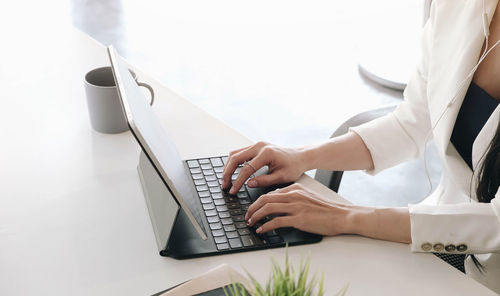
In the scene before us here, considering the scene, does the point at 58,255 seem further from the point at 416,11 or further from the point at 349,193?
the point at 416,11

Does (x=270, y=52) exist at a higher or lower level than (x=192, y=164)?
lower

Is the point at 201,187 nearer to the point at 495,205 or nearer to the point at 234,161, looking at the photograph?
the point at 234,161

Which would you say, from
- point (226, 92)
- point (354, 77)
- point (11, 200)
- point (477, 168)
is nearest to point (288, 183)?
point (477, 168)

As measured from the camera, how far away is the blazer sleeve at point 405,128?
1359mm

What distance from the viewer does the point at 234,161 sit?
1163mm

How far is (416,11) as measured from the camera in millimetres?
4574

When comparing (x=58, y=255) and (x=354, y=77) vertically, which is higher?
(x=58, y=255)

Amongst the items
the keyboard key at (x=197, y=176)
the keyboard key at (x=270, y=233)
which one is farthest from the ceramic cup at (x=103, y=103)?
the keyboard key at (x=270, y=233)

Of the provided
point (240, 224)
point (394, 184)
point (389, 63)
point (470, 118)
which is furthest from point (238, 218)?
point (389, 63)

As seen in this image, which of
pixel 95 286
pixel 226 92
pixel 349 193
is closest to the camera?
pixel 95 286

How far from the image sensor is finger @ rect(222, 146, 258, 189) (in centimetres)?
114

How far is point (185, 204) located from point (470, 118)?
68 centimetres

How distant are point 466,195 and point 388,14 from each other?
11.3 ft

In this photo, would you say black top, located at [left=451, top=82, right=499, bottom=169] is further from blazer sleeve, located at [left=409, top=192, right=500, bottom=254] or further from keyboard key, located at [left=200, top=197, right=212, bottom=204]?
keyboard key, located at [left=200, top=197, right=212, bottom=204]
